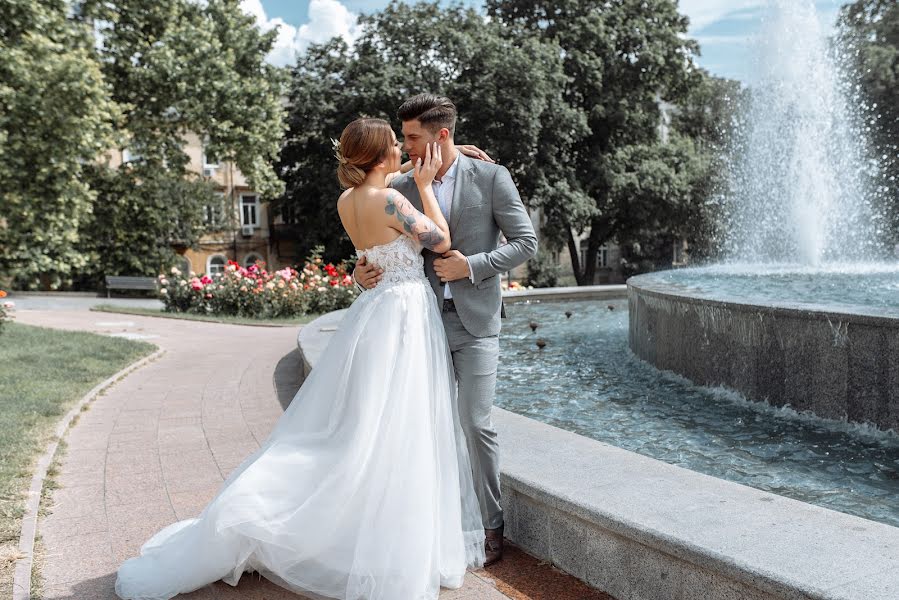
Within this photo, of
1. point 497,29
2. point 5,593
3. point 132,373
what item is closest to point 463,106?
point 497,29

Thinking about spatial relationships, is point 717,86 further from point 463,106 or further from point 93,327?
point 93,327

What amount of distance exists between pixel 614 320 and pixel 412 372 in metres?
10.9

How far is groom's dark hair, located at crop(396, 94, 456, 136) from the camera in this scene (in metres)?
3.74

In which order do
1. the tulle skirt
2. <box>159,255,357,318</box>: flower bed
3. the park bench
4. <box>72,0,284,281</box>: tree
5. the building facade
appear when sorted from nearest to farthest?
the tulle skirt
<box>159,255,357,318</box>: flower bed
<box>72,0,284,281</box>: tree
the park bench
the building facade

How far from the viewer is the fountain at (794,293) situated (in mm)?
6438

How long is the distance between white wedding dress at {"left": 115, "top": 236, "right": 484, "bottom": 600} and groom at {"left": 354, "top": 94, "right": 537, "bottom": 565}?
0.30 ft

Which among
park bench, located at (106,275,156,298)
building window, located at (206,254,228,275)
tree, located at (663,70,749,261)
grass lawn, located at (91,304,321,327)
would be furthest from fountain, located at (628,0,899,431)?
building window, located at (206,254,228,275)

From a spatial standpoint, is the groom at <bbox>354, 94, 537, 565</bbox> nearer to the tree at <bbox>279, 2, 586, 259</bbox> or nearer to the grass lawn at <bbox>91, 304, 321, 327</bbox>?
the grass lawn at <bbox>91, 304, 321, 327</bbox>

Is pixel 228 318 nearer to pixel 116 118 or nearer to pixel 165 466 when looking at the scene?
pixel 116 118

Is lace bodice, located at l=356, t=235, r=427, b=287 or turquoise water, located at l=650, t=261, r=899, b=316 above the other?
lace bodice, located at l=356, t=235, r=427, b=287

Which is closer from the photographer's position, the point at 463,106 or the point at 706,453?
the point at 706,453

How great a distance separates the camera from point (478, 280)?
383 cm

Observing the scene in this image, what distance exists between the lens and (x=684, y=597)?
10.1 ft

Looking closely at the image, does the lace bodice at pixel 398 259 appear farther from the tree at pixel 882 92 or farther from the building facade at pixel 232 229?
the building facade at pixel 232 229
